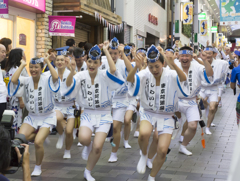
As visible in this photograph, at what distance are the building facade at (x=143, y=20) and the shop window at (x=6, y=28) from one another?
19.6 ft

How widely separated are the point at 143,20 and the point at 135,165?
1710cm

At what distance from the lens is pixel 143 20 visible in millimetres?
22484

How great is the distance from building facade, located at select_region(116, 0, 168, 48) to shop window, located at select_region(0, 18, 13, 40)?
19.6ft

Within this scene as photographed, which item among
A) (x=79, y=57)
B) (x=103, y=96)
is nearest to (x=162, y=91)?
(x=103, y=96)

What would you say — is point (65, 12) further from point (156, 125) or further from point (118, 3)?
point (156, 125)

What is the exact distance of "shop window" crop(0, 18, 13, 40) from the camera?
1044 cm

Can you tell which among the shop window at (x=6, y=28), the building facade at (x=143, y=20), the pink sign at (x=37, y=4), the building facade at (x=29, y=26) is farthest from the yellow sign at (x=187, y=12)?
the shop window at (x=6, y=28)

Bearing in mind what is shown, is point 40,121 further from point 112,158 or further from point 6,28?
point 6,28

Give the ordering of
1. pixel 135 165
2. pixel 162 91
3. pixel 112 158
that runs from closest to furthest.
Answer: pixel 162 91 < pixel 135 165 < pixel 112 158

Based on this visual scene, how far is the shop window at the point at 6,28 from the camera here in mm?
10444

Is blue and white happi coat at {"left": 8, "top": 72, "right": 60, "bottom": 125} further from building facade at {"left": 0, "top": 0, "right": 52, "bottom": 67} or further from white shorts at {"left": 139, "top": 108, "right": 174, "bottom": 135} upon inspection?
building facade at {"left": 0, "top": 0, "right": 52, "bottom": 67}

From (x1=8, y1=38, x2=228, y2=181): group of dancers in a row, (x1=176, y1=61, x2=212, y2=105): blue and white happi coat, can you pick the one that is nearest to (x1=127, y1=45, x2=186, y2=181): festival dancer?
(x1=8, y1=38, x2=228, y2=181): group of dancers in a row

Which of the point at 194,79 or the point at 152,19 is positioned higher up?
the point at 152,19

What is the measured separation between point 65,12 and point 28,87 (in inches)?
319
